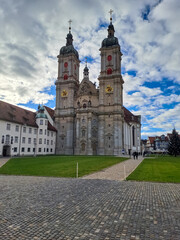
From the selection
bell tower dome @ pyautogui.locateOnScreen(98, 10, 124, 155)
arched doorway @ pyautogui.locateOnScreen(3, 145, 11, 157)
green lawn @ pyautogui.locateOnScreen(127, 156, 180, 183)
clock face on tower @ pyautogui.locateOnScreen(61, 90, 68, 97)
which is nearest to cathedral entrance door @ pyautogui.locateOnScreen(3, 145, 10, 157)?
arched doorway @ pyautogui.locateOnScreen(3, 145, 11, 157)

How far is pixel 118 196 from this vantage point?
9.23 meters

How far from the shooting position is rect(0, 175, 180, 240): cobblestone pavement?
520 cm

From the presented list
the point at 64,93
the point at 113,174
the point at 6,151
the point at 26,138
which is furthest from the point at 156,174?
the point at 64,93

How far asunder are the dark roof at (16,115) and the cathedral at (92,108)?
12.1 meters

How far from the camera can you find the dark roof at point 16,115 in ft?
151

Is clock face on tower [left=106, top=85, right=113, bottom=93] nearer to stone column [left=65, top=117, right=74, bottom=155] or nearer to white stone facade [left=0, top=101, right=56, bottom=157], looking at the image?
stone column [left=65, top=117, right=74, bottom=155]

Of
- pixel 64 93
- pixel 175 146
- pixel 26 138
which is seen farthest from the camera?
pixel 64 93

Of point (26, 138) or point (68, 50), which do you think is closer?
point (26, 138)

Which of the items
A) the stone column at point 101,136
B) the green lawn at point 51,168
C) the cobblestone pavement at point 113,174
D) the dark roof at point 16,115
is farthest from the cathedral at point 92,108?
the cobblestone pavement at point 113,174

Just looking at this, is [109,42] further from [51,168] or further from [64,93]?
[51,168]

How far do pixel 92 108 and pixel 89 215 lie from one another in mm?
56713

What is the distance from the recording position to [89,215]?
21.6ft

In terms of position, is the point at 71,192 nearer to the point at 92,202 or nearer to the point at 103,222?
the point at 92,202

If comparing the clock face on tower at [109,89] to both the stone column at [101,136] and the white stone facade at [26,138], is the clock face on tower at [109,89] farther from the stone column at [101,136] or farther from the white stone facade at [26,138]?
the white stone facade at [26,138]
